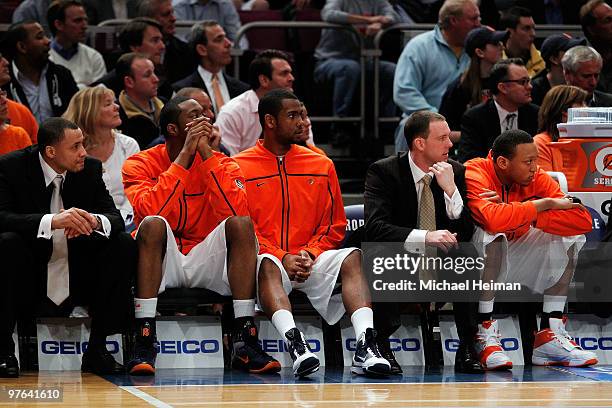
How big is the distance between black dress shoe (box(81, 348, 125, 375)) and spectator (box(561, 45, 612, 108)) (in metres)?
4.39

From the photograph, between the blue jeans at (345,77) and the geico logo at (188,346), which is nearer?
the geico logo at (188,346)

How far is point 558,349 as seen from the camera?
7.95 metres

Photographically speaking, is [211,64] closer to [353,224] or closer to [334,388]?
[353,224]

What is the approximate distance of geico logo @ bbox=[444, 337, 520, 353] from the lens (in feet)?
26.6

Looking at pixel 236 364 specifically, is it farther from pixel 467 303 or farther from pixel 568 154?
pixel 568 154

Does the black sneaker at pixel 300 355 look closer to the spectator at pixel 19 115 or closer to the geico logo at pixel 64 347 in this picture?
the geico logo at pixel 64 347

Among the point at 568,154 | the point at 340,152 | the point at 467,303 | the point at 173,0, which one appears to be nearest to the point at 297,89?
the point at 340,152

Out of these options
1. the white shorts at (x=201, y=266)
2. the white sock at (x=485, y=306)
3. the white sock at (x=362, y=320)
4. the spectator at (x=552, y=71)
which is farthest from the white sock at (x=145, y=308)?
the spectator at (x=552, y=71)

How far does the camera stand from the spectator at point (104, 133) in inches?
355

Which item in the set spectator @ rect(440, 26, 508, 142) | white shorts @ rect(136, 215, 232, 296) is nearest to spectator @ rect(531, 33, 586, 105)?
spectator @ rect(440, 26, 508, 142)

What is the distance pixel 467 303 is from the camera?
780 cm

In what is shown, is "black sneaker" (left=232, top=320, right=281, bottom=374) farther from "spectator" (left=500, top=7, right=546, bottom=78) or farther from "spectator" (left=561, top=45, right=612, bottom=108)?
"spectator" (left=500, top=7, right=546, bottom=78)

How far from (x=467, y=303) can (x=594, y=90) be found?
3.05 m

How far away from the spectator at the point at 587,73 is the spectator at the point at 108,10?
14.5 ft
